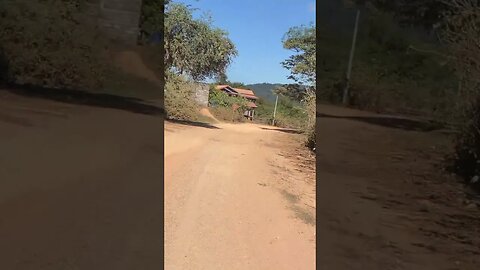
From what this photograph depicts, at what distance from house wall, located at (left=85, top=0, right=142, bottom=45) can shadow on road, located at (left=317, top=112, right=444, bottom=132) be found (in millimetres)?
933

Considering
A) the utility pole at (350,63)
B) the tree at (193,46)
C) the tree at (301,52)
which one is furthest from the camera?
the tree at (193,46)

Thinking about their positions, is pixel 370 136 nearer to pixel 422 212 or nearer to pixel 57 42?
pixel 422 212

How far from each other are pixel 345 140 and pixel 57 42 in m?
1.36

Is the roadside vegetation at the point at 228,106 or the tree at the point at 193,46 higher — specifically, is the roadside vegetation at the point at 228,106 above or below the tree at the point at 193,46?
below

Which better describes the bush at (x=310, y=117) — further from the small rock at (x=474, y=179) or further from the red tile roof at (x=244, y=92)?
the small rock at (x=474, y=179)

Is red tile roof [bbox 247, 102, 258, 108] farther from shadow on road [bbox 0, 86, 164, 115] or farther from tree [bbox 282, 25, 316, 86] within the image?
shadow on road [bbox 0, 86, 164, 115]

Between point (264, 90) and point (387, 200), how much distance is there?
0.91 m

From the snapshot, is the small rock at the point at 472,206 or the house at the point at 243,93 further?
the house at the point at 243,93

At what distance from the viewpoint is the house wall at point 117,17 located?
1.91 meters

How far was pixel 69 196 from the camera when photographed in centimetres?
173

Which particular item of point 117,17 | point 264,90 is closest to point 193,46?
point 264,90

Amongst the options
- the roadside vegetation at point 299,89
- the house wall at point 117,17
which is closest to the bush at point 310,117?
Answer: the roadside vegetation at point 299,89

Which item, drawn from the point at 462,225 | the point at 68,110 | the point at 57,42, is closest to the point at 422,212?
the point at 462,225

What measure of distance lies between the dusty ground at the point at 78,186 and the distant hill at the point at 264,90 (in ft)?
2.17
